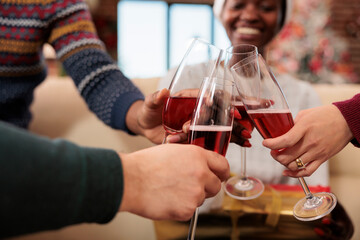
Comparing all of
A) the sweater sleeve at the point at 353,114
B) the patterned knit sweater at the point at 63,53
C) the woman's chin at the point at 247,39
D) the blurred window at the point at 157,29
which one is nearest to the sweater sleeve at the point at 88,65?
the patterned knit sweater at the point at 63,53

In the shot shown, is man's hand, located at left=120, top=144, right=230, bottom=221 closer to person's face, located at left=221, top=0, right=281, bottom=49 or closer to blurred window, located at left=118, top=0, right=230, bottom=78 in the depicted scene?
person's face, located at left=221, top=0, right=281, bottom=49

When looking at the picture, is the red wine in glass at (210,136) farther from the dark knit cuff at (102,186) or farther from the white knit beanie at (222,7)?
the white knit beanie at (222,7)

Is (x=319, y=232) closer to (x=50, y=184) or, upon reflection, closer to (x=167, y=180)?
(x=167, y=180)

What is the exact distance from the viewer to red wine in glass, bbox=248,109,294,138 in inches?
A: 26.3

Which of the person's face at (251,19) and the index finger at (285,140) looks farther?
the person's face at (251,19)

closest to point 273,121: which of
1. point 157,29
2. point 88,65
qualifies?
point 88,65

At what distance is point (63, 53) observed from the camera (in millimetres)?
1124

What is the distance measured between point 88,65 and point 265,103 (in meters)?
0.61

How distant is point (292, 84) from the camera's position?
155 cm

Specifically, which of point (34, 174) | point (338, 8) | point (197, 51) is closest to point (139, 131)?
point (197, 51)

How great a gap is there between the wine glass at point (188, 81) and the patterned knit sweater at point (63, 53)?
32cm

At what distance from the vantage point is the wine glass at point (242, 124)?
0.69 m

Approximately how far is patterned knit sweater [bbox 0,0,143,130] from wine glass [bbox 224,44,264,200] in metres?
0.37

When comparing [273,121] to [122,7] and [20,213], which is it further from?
[122,7]
